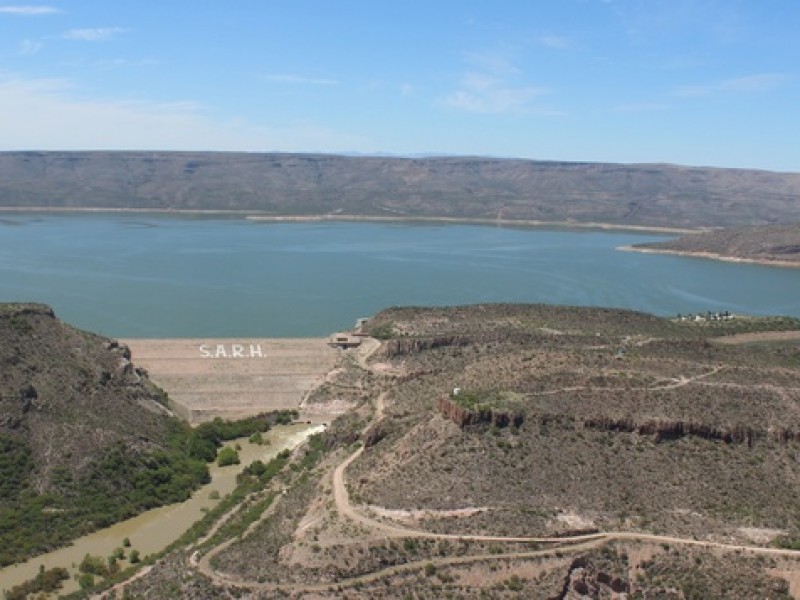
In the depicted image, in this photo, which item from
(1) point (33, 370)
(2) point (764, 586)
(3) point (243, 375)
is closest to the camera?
(2) point (764, 586)

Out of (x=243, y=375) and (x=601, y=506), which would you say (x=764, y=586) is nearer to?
(x=601, y=506)

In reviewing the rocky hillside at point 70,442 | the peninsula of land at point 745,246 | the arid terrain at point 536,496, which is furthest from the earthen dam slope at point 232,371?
the peninsula of land at point 745,246

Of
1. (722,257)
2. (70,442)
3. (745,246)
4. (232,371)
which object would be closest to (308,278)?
(232,371)

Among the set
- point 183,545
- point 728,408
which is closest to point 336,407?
point 183,545

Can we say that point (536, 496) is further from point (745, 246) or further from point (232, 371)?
point (745, 246)

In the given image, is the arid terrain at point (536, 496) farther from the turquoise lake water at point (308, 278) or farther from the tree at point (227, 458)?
the turquoise lake water at point (308, 278)

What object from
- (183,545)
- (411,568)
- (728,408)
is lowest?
(183,545)
